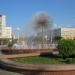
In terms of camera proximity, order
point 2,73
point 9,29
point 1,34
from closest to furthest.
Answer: point 2,73 < point 1,34 < point 9,29

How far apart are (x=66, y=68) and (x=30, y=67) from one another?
1186mm

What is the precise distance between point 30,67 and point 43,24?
2737 centimetres

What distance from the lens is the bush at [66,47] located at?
11.7 metres

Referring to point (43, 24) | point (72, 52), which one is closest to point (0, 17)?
point (43, 24)

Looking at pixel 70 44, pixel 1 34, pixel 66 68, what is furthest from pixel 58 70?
pixel 1 34

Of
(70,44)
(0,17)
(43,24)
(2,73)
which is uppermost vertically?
(0,17)

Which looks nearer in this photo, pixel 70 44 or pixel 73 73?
pixel 73 73

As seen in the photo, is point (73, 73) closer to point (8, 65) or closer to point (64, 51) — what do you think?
point (8, 65)

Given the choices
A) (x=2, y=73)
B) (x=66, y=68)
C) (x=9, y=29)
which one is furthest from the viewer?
(x=9, y=29)

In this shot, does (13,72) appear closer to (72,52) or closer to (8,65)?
(8,65)

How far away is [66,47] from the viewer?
11758mm

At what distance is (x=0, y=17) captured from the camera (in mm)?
102188

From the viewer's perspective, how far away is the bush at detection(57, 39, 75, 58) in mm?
11703

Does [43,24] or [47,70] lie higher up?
[43,24]
